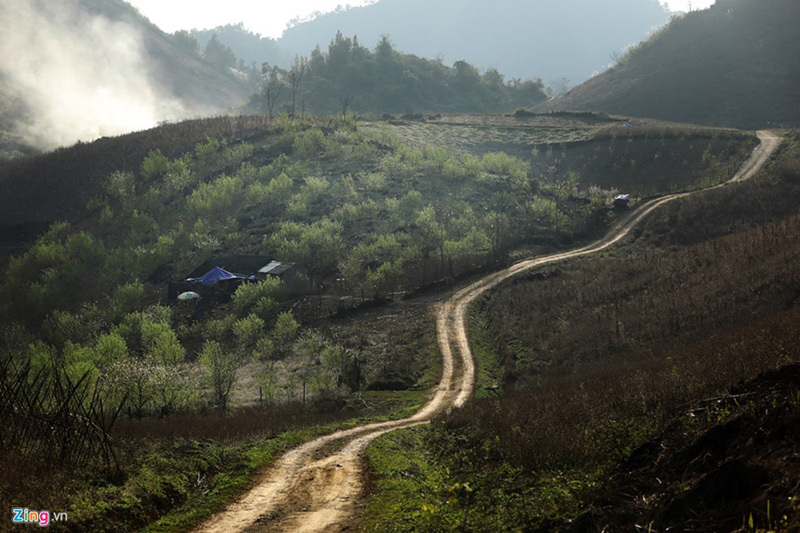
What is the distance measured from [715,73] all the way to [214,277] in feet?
481

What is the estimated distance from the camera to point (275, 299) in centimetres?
7419

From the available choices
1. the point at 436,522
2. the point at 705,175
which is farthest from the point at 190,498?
the point at 705,175

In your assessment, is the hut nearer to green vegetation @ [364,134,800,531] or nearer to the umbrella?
green vegetation @ [364,134,800,531]

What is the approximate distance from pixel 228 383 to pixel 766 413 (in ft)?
139

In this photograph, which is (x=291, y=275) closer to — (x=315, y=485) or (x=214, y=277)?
(x=214, y=277)

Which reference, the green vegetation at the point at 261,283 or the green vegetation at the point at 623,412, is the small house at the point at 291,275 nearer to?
the green vegetation at the point at 261,283

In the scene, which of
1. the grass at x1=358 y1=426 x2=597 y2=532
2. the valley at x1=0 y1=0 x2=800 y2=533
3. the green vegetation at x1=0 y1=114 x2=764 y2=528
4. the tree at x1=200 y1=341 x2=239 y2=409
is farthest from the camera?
the tree at x1=200 y1=341 x2=239 y2=409

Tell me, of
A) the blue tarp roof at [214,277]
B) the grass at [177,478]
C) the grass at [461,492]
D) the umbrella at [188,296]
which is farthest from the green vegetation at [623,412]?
the umbrella at [188,296]

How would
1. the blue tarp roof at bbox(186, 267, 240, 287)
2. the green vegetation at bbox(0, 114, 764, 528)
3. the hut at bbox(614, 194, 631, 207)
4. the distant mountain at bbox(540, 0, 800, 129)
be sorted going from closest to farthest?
the green vegetation at bbox(0, 114, 764, 528) → the blue tarp roof at bbox(186, 267, 240, 287) → the hut at bbox(614, 194, 631, 207) → the distant mountain at bbox(540, 0, 800, 129)

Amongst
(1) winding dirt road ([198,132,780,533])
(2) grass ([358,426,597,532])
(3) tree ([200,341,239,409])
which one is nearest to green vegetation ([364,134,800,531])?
(2) grass ([358,426,597,532])

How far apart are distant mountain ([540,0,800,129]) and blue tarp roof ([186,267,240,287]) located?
122m

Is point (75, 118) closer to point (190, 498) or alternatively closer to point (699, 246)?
point (699, 246)

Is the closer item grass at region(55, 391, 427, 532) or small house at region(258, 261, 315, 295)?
grass at region(55, 391, 427, 532)

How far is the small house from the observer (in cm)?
7912
